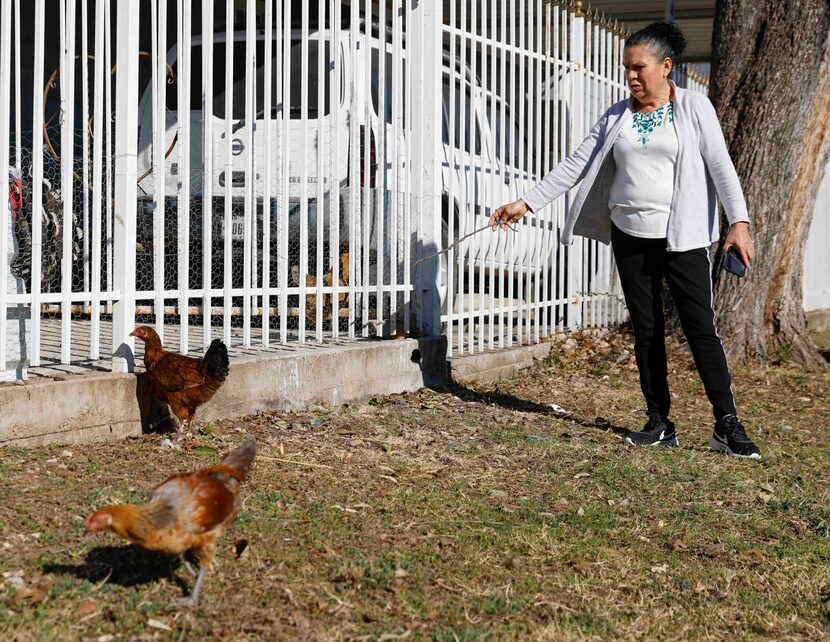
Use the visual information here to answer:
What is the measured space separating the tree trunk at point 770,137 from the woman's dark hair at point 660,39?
3.33m

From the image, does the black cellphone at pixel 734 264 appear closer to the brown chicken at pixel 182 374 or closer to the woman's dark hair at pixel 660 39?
the woman's dark hair at pixel 660 39

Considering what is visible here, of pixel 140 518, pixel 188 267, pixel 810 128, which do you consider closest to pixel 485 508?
pixel 140 518

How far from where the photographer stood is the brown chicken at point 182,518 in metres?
3.10

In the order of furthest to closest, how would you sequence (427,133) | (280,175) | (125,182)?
1. (427,133)
2. (280,175)
3. (125,182)

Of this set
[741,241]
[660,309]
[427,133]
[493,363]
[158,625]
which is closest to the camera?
[158,625]

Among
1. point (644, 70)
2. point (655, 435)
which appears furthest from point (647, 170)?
point (655, 435)

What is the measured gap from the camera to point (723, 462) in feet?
17.9

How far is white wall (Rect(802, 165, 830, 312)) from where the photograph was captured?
14.2 m

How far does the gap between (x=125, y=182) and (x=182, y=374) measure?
936 millimetres

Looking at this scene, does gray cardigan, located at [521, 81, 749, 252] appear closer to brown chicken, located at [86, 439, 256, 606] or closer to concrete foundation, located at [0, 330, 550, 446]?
concrete foundation, located at [0, 330, 550, 446]

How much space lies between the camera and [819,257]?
48.5ft

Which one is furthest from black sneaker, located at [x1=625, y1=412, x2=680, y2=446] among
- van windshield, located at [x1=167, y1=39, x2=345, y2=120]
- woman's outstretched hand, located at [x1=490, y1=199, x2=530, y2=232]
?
van windshield, located at [x1=167, y1=39, x2=345, y2=120]

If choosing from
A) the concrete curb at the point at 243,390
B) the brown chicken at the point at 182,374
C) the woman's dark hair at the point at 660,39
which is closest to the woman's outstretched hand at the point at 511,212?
the woman's dark hair at the point at 660,39

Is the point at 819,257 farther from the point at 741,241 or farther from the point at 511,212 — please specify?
the point at 511,212
